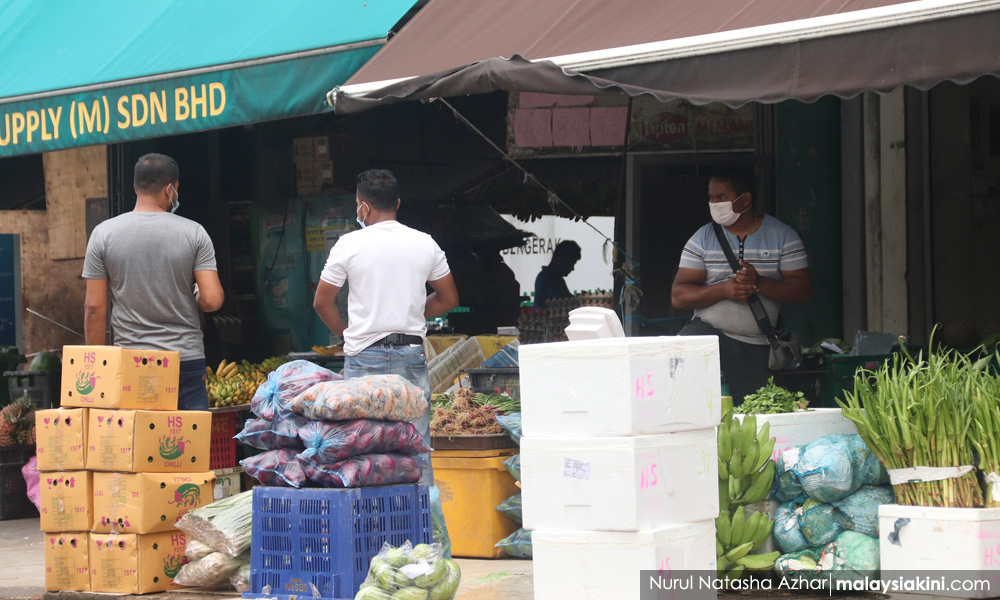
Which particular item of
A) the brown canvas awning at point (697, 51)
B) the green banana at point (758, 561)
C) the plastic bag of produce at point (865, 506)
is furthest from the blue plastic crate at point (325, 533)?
the brown canvas awning at point (697, 51)

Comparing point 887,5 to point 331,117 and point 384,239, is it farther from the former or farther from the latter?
point 331,117

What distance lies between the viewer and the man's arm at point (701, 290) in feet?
21.8

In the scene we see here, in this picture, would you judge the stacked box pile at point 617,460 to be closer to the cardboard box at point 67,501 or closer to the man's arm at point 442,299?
the man's arm at point 442,299

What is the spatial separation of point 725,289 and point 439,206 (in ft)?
16.2

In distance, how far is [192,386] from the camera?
6.62m

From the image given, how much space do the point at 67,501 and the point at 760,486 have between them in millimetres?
3570

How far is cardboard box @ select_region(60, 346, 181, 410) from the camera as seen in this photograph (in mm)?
6129

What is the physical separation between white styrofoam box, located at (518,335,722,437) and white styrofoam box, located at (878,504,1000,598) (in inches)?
40.6

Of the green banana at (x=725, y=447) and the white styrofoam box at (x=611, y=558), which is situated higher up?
the green banana at (x=725, y=447)

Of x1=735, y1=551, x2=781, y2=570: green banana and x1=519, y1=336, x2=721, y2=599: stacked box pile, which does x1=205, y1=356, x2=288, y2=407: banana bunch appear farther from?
x1=735, y1=551, x2=781, y2=570: green banana

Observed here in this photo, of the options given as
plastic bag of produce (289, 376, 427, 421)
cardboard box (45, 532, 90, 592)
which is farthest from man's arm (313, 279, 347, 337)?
cardboard box (45, 532, 90, 592)

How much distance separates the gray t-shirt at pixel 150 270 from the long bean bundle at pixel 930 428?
3.55 metres

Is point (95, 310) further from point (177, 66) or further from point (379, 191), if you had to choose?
point (177, 66)

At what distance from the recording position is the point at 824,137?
8.91 metres
